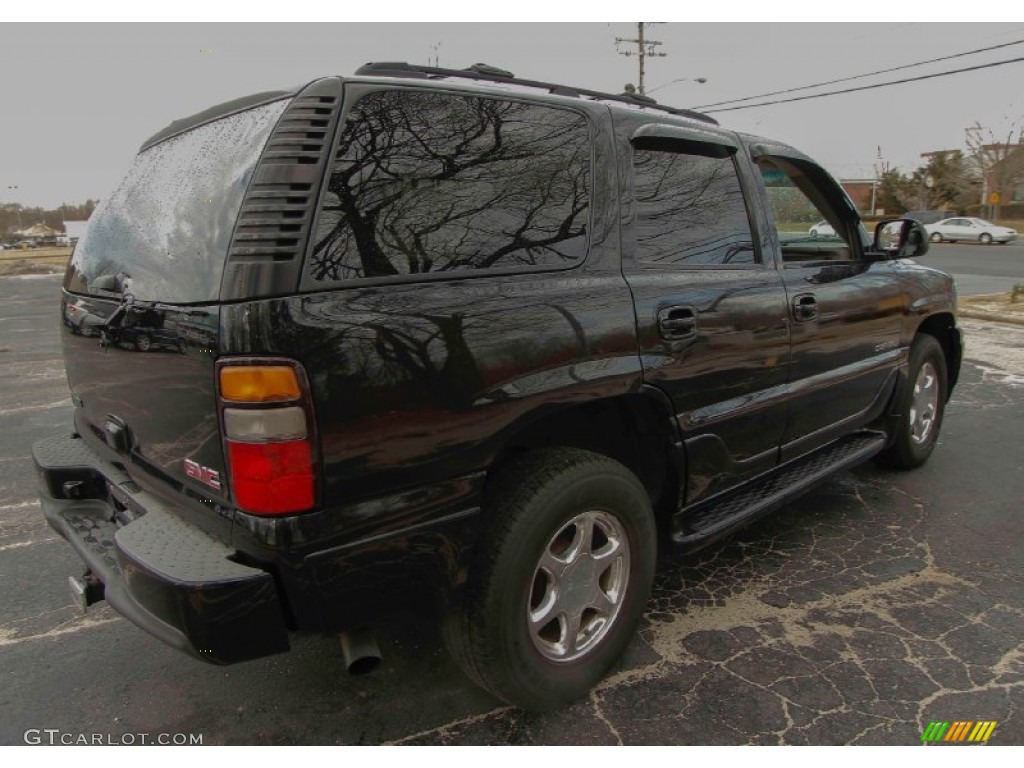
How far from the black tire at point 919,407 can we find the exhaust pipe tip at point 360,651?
3368mm

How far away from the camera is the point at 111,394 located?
2.27m

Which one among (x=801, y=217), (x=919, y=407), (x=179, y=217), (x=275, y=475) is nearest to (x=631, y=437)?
(x=275, y=475)

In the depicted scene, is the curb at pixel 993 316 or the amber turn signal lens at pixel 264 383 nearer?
the amber turn signal lens at pixel 264 383

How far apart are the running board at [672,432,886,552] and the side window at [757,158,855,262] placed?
0.98 metres

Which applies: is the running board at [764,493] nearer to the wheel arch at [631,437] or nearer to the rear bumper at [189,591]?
the wheel arch at [631,437]

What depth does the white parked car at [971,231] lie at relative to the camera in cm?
3450

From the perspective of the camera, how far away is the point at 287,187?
1.74 meters

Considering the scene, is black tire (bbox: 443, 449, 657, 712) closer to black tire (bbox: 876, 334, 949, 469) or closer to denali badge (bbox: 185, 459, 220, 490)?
denali badge (bbox: 185, 459, 220, 490)

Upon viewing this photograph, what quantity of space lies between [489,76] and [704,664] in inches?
84.9

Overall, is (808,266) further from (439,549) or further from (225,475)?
(225,475)

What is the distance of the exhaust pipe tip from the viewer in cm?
188

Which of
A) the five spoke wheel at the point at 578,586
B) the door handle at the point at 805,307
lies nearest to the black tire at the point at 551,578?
the five spoke wheel at the point at 578,586

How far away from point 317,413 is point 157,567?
1.88 feet

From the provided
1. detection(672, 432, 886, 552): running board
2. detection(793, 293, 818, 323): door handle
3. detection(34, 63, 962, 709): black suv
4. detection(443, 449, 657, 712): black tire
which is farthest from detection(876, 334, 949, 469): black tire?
detection(443, 449, 657, 712): black tire
